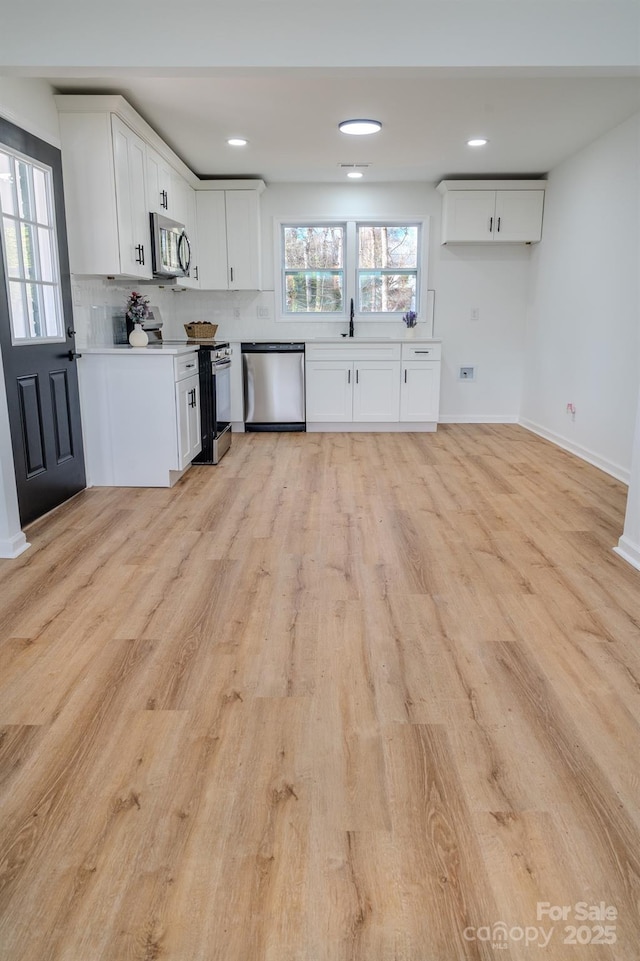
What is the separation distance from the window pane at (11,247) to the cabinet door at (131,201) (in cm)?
75

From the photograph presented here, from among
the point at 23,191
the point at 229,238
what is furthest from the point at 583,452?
the point at 23,191

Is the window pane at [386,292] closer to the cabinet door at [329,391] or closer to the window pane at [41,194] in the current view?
Answer: the cabinet door at [329,391]

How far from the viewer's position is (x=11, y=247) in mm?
3184

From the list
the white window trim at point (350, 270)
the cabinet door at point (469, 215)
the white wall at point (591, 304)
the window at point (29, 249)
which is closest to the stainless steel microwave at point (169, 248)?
the window at point (29, 249)

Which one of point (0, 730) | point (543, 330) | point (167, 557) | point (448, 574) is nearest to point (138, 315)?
point (167, 557)

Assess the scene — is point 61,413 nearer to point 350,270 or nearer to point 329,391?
point 329,391

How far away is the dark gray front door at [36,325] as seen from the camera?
3172mm

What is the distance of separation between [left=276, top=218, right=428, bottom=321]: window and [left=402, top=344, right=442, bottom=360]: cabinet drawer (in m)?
0.63

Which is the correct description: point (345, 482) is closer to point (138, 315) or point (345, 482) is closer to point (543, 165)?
point (138, 315)

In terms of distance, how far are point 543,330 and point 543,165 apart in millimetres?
1413

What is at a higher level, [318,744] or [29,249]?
[29,249]

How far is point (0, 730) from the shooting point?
5.72 ft

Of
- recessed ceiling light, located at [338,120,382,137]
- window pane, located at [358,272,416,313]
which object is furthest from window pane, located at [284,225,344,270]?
recessed ceiling light, located at [338,120,382,137]

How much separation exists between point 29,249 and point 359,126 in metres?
2.36
